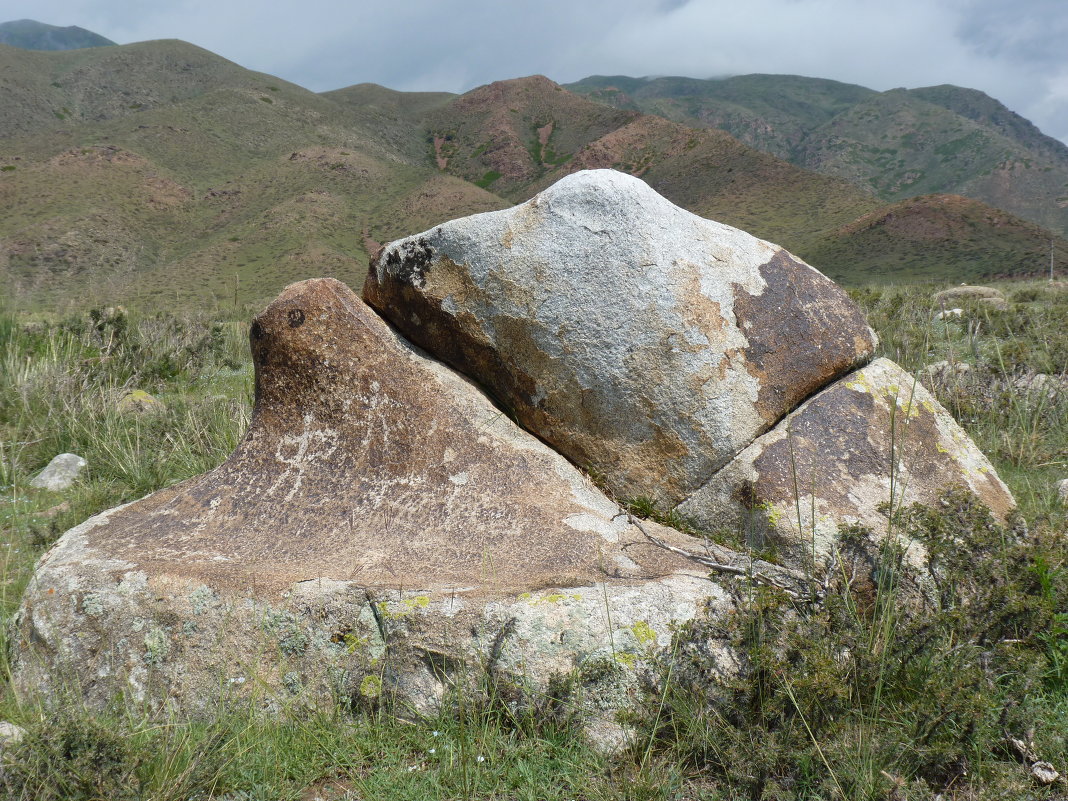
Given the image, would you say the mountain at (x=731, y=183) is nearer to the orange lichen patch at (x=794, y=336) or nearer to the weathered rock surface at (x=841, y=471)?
the orange lichen patch at (x=794, y=336)

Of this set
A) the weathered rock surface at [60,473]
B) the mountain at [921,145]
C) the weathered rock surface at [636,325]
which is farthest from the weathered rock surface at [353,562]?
the mountain at [921,145]

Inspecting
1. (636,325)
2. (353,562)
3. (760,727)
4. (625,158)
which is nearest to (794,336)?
(636,325)

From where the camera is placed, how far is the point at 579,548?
2936 mm

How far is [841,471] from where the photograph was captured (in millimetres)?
3098

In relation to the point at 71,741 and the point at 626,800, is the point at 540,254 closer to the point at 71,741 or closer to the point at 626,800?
the point at 626,800

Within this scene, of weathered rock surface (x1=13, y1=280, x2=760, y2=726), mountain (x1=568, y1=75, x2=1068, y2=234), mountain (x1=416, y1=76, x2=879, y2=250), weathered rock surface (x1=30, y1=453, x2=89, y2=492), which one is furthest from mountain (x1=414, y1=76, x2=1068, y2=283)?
mountain (x1=568, y1=75, x2=1068, y2=234)

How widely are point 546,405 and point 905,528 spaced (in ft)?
5.39

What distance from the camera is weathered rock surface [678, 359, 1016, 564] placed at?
2963 mm

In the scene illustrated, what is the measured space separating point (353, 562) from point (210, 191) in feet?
196

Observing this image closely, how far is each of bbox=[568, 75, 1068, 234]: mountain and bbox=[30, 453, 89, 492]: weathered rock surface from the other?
4156 inches

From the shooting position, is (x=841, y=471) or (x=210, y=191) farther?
(x=210, y=191)

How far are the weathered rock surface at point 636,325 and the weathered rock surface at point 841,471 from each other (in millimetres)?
113

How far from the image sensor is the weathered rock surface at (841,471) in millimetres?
2963

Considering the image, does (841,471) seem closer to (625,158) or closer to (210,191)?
(210,191)
